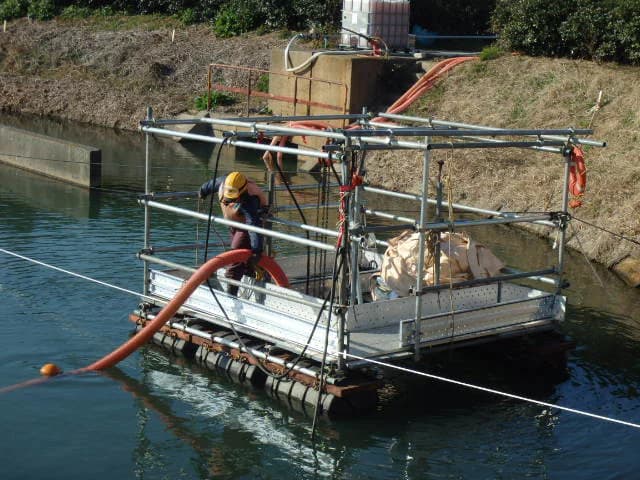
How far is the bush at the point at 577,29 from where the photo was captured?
28.0m

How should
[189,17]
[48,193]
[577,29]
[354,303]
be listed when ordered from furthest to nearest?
[189,17] → [577,29] → [48,193] → [354,303]

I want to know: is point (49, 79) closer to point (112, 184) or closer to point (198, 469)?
point (112, 184)

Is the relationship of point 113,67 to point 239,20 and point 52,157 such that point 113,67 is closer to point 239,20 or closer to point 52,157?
point 239,20

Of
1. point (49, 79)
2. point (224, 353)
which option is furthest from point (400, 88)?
point (224, 353)

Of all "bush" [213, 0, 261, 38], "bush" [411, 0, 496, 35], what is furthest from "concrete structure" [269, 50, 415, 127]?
"bush" [213, 0, 261, 38]

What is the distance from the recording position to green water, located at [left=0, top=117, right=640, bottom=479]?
452 inches

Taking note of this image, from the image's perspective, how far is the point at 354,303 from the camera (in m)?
13.2

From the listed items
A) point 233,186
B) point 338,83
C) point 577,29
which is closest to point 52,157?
point 338,83

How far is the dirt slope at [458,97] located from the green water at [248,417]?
17.7 feet

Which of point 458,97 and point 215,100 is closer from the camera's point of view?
point 458,97

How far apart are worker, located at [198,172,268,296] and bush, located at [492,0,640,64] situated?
1672cm

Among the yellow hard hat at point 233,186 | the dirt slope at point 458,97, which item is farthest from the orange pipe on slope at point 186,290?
the dirt slope at point 458,97

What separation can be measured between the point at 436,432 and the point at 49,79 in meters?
33.0

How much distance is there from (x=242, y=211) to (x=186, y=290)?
1.60 metres
